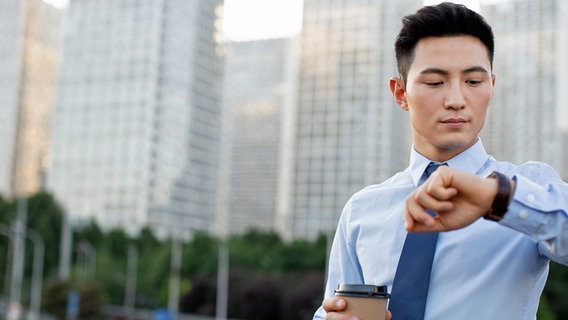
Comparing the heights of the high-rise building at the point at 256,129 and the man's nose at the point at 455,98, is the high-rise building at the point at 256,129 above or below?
above

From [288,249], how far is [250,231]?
34.7ft

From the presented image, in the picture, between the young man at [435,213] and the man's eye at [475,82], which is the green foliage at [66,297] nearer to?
the young man at [435,213]

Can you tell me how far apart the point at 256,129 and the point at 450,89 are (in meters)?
142

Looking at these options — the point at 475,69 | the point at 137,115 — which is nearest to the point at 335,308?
the point at 475,69

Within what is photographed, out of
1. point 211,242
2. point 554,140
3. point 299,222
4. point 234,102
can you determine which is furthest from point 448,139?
point 234,102

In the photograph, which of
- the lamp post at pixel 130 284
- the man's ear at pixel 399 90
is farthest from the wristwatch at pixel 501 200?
the lamp post at pixel 130 284

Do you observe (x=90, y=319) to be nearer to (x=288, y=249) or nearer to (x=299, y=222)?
(x=288, y=249)

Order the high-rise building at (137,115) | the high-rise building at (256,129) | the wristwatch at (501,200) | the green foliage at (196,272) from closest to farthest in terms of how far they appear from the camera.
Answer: the wristwatch at (501,200) → the green foliage at (196,272) → the high-rise building at (137,115) → the high-rise building at (256,129)

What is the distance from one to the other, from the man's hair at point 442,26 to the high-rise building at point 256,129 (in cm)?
13191

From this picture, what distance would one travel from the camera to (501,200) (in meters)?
1.40

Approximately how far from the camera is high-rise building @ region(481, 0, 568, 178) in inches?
3565

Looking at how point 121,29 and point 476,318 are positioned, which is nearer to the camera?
point 476,318

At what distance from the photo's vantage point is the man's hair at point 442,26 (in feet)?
5.78

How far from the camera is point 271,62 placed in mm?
150125
